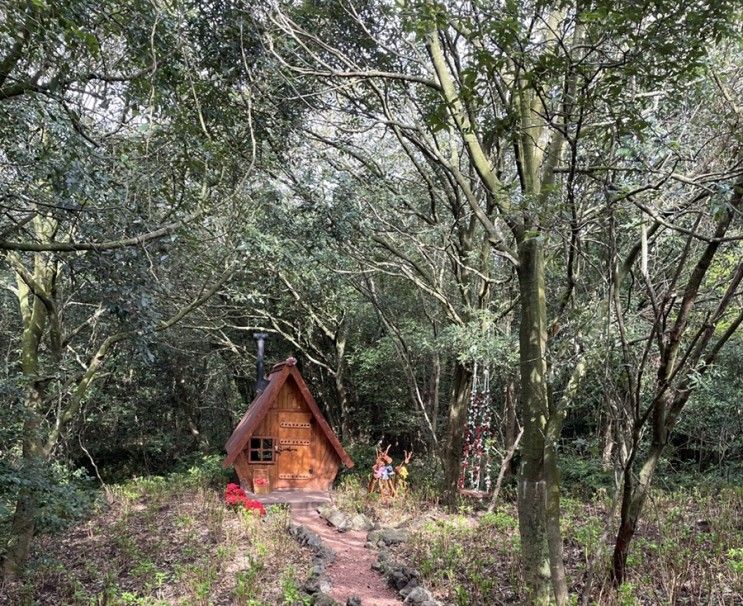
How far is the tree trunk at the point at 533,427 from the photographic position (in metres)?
4.27

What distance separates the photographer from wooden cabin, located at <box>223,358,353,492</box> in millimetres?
10992

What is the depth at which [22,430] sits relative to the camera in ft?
20.3

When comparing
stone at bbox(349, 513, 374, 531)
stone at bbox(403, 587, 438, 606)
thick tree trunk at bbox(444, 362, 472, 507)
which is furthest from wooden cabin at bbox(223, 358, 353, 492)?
stone at bbox(403, 587, 438, 606)

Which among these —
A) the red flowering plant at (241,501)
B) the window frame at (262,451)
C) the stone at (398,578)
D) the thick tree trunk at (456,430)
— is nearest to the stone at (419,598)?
the stone at (398,578)

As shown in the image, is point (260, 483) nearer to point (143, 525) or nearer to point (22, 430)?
point (143, 525)

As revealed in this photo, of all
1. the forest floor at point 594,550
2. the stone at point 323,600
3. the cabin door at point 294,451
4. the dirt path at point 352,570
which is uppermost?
the cabin door at point 294,451

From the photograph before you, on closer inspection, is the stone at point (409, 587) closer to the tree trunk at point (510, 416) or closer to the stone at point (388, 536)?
the stone at point (388, 536)

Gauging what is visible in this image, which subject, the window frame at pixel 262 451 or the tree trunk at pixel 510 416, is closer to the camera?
the tree trunk at pixel 510 416

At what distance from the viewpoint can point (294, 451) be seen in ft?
37.6

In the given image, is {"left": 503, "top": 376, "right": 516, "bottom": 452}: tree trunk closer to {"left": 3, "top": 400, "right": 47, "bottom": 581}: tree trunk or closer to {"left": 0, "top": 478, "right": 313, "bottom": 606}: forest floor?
{"left": 0, "top": 478, "right": 313, "bottom": 606}: forest floor

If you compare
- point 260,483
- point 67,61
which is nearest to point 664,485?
point 260,483

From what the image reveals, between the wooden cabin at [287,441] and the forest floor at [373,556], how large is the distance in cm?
124

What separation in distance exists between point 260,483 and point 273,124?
23.4ft

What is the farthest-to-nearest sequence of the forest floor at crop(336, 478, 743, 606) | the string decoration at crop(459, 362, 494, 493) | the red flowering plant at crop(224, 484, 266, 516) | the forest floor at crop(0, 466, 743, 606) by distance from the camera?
1. the string decoration at crop(459, 362, 494, 493)
2. the red flowering plant at crop(224, 484, 266, 516)
3. the forest floor at crop(0, 466, 743, 606)
4. the forest floor at crop(336, 478, 743, 606)
